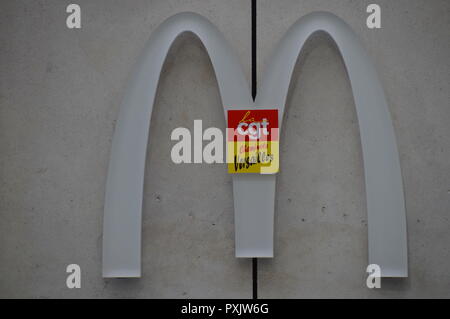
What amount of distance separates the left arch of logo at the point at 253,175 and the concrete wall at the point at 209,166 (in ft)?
Result: 0.50

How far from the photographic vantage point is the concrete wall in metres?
2.04

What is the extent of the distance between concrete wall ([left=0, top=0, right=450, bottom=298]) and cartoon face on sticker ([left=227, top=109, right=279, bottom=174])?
6.7 inches

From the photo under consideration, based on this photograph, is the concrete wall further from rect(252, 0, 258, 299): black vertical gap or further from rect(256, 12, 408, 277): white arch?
rect(256, 12, 408, 277): white arch

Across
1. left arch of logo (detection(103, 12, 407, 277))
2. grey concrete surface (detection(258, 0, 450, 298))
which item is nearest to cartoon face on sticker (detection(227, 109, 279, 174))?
left arch of logo (detection(103, 12, 407, 277))

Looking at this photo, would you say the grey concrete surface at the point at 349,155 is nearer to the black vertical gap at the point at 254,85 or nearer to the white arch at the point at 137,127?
the black vertical gap at the point at 254,85

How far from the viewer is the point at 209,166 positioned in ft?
6.85

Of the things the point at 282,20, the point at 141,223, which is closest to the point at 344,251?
the point at 141,223

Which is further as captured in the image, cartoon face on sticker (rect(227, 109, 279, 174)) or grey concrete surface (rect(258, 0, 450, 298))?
grey concrete surface (rect(258, 0, 450, 298))

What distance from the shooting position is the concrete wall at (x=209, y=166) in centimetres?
204

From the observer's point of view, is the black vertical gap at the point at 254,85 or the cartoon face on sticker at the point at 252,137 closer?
the cartoon face on sticker at the point at 252,137

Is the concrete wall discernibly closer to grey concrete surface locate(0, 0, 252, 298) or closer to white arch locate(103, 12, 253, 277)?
grey concrete surface locate(0, 0, 252, 298)

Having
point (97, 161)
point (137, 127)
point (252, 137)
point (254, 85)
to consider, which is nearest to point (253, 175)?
point (252, 137)

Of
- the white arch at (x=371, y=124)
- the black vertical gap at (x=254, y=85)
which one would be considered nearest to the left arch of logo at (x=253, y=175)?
the white arch at (x=371, y=124)

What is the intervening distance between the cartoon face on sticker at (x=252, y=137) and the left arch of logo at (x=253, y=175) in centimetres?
5
